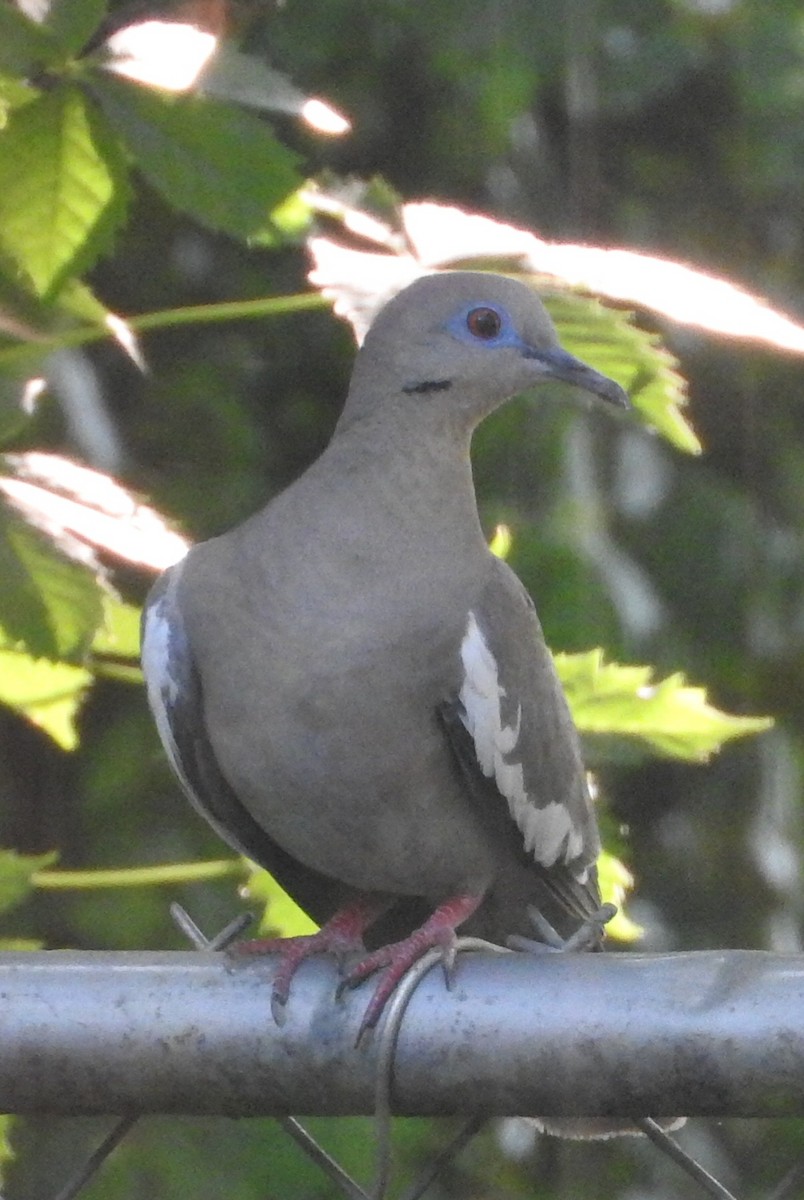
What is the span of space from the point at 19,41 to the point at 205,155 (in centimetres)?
15

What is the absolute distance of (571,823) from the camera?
1471 millimetres

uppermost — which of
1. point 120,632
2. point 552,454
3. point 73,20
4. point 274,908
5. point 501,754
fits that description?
point 73,20

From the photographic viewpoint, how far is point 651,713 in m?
1.38

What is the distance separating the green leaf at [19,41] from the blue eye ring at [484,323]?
17.5 inches

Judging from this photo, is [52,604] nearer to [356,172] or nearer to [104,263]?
[104,263]

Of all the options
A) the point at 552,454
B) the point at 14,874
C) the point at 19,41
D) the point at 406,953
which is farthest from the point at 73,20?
the point at 552,454

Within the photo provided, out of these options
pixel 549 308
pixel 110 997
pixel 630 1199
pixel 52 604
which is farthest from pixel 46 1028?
pixel 630 1199

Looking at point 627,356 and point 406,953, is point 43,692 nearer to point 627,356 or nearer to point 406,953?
point 406,953

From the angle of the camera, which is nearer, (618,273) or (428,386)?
(618,273)

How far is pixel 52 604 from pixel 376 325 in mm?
441

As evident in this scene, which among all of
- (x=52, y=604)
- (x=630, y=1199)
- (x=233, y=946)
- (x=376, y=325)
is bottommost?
(x=630, y=1199)

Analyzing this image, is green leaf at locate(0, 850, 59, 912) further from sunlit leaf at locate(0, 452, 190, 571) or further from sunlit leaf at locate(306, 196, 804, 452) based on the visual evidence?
sunlit leaf at locate(306, 196, 804, 452)

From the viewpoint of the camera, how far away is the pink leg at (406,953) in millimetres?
826

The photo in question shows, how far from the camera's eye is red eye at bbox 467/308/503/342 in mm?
1524
